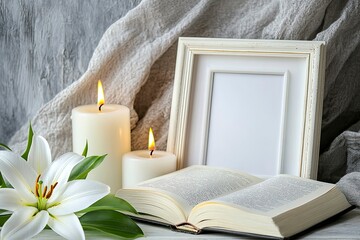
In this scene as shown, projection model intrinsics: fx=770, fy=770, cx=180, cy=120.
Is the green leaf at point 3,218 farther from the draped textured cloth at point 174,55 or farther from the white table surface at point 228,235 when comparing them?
the draped textured cloth at point 174,55

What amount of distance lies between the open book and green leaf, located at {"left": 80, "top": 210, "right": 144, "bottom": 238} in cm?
9

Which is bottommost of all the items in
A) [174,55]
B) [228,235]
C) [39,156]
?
[228,235]

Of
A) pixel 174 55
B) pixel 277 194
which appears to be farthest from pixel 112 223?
pixel 174 55

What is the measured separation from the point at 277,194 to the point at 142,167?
0.94ft

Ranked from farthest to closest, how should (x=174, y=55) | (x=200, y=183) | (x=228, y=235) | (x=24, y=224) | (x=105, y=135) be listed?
(x=174, y=55) → (x=105, y=135) → (x=200, y=183) → (x=228, y=235) → (x=24, y=224)

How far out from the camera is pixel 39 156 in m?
1.29

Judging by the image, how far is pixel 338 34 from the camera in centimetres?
157

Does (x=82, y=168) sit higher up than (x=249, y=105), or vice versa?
(x=249, y=105)

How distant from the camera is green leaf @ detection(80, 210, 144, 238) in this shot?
4.00ft

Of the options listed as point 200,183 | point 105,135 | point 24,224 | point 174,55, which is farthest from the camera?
point 174,55

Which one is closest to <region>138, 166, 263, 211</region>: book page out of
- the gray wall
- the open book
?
the open book

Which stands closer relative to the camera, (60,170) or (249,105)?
(60,170)

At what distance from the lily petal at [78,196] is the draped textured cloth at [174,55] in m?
0.46

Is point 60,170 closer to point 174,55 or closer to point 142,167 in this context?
point 142,167
